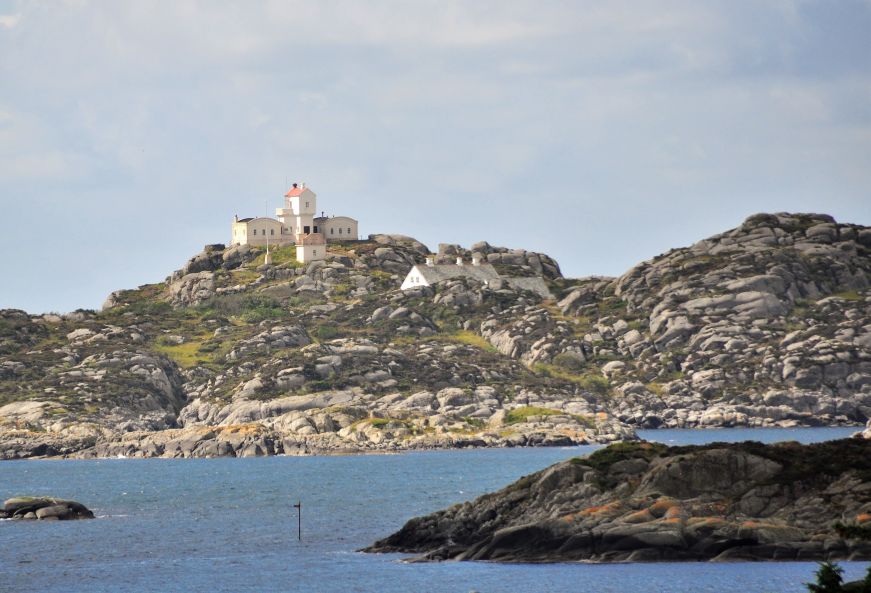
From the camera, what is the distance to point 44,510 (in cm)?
10844

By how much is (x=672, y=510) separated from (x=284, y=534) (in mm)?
31295

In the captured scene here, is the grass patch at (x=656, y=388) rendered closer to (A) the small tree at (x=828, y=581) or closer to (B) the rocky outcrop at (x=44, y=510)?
(B) the rocky outcrop at (x=44, y=510)

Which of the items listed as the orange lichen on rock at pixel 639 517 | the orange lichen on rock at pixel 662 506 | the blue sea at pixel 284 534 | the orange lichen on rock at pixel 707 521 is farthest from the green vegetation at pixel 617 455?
the blue sea at pixel 284 534

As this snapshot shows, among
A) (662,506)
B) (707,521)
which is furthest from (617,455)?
(707,521)

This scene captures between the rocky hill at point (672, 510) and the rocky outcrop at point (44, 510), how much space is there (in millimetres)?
30712

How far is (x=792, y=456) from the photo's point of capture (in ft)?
267

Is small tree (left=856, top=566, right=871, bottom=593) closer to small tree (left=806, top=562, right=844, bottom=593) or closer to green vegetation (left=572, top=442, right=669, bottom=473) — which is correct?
small tree (left=806, top=562, right=844, bottom=593)

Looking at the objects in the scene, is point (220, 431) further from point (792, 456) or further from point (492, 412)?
point (792, 456)

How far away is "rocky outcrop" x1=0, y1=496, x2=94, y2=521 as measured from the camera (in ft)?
354

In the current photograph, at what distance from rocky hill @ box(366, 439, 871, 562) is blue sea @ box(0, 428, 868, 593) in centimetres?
168

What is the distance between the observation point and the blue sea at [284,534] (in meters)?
72.6

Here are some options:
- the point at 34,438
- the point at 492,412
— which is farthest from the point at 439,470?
the point at 34,438

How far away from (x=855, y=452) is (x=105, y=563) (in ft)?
142

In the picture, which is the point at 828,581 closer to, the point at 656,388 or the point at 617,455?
the point at 617,455
